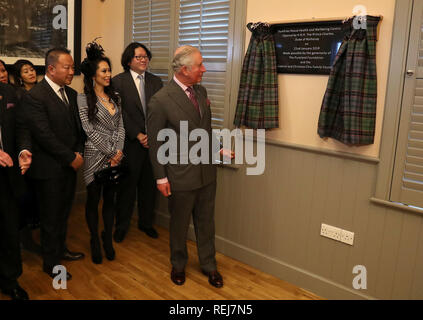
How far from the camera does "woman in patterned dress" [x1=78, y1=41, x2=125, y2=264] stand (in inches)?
108

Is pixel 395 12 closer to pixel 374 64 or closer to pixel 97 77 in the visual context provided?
pixel 374 64

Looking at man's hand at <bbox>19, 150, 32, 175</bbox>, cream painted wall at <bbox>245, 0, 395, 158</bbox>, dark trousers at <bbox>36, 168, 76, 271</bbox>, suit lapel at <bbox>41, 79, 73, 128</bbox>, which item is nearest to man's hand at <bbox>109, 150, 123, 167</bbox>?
dark trousers at <bbox>36, 168, 76, 271</bbox>

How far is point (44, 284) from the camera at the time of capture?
8.69ft

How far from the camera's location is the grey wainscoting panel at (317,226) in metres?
2.28

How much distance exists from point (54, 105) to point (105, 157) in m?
0.52

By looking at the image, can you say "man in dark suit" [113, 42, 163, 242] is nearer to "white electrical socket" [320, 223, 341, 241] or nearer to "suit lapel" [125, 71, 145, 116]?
"suit lapel" [125, 71, 145, 116]

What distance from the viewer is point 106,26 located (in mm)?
4188

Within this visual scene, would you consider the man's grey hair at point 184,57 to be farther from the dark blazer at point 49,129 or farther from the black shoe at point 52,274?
the black shoe at point 52,274

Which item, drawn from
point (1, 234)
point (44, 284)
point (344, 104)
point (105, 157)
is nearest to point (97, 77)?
point (105, 157)

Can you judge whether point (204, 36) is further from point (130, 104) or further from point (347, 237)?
point (347, 237)

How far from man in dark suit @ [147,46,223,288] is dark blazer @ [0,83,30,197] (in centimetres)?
81

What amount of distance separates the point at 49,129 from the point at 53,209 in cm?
57

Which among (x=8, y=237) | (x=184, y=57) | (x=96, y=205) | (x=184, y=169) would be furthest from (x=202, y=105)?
(x=8, y=237)

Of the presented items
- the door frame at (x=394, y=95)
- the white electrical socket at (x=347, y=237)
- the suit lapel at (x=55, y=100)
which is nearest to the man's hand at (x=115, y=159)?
the suit lapel at (x=55, y=100)
